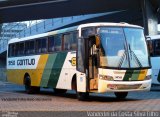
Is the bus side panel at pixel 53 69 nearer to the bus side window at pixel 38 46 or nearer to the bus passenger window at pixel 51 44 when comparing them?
the bus passenger window at pixel 51 44

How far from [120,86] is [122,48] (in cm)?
149

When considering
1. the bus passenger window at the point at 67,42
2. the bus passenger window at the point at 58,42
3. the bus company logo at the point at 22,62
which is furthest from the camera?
the bus company logo at the point at 22,62

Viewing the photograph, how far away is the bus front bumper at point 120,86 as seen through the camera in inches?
696

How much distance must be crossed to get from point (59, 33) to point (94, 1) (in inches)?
839

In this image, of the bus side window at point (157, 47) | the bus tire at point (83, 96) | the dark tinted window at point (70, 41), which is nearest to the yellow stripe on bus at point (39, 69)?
the dark tinted window at point (70, 41)

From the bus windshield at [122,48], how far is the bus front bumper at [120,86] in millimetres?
635

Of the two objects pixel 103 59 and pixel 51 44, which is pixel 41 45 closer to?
pixel 51 44

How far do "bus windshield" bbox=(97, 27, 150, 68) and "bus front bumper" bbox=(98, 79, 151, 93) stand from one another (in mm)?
635

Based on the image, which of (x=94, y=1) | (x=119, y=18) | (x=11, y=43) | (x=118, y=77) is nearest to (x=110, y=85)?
Answer: (x=118, y=77)

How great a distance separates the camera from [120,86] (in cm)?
1780

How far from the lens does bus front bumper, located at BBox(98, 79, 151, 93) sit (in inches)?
696

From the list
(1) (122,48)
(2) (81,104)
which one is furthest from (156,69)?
(2) (81,104)

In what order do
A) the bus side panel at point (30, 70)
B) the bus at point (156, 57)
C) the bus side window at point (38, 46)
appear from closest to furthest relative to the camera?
the bus side panel at point (30, 70), the bus side window at point (38, 46), the bus at point (156, 57)

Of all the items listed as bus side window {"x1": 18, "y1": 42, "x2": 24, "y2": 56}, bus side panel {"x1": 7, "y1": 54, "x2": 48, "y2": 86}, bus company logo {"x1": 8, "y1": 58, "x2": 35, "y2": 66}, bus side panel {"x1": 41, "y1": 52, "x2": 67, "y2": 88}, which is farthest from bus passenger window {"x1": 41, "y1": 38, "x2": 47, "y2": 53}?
bus side window {"x1": 18, "y1": 42, "x2": 24, "y2": 56}
